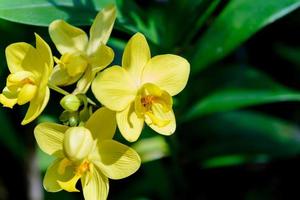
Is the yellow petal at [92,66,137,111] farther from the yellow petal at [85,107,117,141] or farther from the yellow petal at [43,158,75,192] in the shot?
the yellow petal at [43,158,75,192]

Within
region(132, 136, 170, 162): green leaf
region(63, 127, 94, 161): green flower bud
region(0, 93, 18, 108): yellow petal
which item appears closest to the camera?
region(63, 127, 94, 161): green flower bud

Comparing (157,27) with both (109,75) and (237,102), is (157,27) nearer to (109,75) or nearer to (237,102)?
(237,102)

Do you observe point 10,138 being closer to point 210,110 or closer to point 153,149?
point 153,149

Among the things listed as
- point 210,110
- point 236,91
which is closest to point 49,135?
point 210,110

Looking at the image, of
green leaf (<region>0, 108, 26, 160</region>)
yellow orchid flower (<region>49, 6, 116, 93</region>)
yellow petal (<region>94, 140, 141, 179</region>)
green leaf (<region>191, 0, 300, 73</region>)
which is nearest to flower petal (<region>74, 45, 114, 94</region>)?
yellow orchid flower (<region>49, 6, 116, 93</region>)

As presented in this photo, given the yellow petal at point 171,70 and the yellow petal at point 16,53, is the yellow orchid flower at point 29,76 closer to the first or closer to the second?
the yellow petal at point 16,53

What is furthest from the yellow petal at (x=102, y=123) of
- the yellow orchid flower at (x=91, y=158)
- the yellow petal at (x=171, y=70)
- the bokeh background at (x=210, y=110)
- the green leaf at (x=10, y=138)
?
the green leaf at (x=10, y=138)
